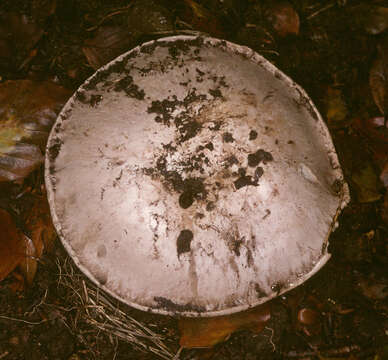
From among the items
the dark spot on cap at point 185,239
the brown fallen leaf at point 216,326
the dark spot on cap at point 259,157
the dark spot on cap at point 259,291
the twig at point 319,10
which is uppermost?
the twig at point 319,10

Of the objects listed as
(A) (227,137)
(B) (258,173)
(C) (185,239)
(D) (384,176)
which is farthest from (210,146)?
(D) (384,176)

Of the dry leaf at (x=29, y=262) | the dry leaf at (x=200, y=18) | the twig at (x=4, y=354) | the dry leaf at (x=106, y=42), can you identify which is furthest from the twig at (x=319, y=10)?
the twig at (x=4, y=354)

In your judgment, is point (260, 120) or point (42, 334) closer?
point (260, 120)

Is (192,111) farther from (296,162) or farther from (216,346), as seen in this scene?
(216,346)

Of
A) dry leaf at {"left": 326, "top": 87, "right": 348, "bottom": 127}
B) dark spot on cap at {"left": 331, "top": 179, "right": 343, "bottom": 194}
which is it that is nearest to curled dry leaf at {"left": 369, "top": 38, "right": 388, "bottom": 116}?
dry leaf at {"left": 326, "top": 87, "right": 348, "bottom": 127}

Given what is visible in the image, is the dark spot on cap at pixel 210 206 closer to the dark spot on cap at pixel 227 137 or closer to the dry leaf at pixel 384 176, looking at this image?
the dark spot on cap at pixel 227 137

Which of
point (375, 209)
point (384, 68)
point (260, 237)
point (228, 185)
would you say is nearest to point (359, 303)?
point (375, 209)
